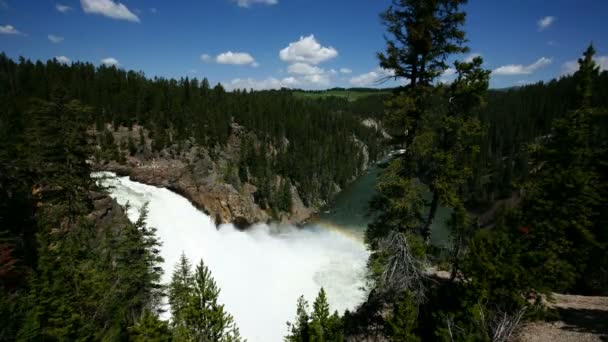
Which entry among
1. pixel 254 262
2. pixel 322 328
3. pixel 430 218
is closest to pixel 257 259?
pixel 254 262

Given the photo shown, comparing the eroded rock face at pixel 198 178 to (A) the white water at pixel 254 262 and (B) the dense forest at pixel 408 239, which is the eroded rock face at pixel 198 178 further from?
(B) the dense forest at pixel 408 239

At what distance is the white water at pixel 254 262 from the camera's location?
1353 inches

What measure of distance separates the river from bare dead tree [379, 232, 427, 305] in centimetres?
2159

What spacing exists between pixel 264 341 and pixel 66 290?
69.7 feet

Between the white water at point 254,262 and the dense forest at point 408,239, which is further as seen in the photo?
the white water at point 254,262

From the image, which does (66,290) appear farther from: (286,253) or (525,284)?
(286,253)

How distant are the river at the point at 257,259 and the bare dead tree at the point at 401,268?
850 inches

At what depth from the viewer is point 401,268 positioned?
12.9m

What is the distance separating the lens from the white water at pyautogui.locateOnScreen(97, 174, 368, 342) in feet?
113

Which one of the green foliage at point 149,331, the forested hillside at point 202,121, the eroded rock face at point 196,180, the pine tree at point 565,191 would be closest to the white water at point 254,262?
the eroded rock face at point 196,180

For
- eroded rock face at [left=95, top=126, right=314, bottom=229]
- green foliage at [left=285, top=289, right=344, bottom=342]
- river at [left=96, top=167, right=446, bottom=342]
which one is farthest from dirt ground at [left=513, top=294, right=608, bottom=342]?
eroded rock face at [left=95, top=126, right=314, bottom=229]

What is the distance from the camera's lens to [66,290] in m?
13.1

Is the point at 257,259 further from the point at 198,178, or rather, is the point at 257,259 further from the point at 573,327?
the point at 573,327

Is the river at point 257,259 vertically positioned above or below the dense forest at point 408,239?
below
